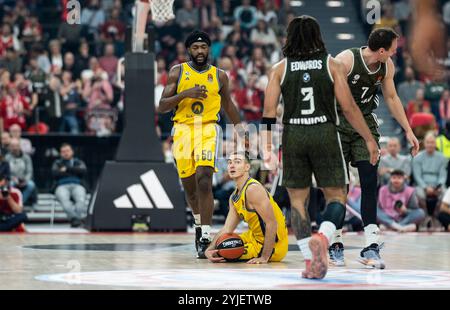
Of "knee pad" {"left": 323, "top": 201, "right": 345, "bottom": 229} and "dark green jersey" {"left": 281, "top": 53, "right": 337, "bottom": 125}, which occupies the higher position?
"dark green jersey" {"left": 281, "top": 53, "right": 337, "bottom": 125}

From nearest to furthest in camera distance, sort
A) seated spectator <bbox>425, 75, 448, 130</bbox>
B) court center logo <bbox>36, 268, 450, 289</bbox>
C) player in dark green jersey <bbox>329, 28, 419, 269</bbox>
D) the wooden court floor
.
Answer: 1. court center logo <bbox>36, 268, 450, 289</bbox>
2. the wooden court floor
3. player in dark green jersey <bbox>329, 28, 419, 269</bbox>
4. seated spectator <bbox>425, 75, 448, 130</bbox>

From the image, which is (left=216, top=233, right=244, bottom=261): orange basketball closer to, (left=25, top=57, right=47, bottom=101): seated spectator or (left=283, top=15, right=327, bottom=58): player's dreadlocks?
(left=283, top=15, right=327, bottom=58): player's dreadlocks

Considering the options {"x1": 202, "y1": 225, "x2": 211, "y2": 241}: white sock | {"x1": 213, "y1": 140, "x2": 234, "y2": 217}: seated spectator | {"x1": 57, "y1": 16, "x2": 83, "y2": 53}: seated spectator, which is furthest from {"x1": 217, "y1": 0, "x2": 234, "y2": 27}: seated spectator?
{"x1": 202, "y1": 225, "x2": 211, "y2": 241}: white sock

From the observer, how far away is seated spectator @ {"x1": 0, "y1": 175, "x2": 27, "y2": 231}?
53.0 feet

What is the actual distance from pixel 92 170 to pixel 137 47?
454 centimetres

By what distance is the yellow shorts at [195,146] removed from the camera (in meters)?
11.2

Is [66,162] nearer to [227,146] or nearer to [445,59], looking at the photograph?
[227,146]

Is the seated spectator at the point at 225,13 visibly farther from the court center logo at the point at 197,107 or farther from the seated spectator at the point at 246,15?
the court center logo at the point at 197,107

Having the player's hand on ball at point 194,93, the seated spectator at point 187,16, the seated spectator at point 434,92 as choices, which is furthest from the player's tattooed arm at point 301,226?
the seated spectator at point 187,16

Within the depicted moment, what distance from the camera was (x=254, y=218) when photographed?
10.5m

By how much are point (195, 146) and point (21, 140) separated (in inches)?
332

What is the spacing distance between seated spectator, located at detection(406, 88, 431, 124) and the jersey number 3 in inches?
491

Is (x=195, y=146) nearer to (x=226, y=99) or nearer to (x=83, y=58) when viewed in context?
(x=226, y=99)

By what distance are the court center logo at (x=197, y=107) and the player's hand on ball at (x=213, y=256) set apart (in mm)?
1570
